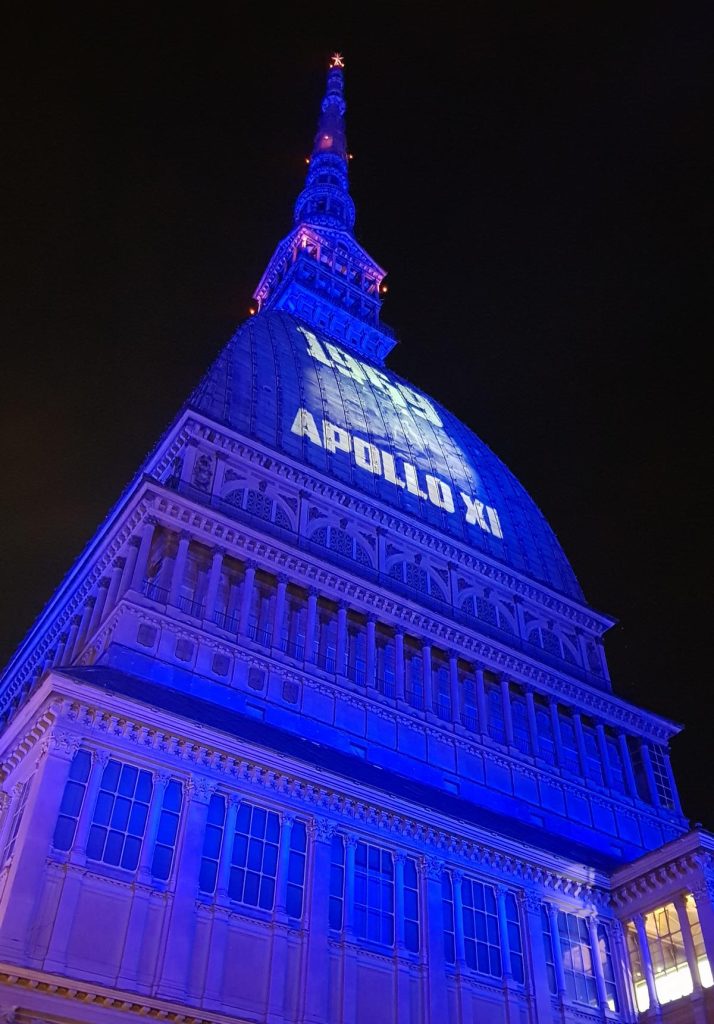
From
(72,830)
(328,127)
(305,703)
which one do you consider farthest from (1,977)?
(328,127)

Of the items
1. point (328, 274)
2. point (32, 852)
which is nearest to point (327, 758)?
point (32, 852)

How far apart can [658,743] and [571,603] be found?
9361 millimetres

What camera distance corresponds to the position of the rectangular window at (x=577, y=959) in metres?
37.7

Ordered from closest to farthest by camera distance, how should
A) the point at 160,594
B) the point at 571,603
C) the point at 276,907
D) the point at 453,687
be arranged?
the point at 276,907 < the point at 160,594 < the point at 453,687 < the point at 571,603

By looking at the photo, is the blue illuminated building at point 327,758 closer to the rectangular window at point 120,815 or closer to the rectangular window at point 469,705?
the rectangular window at point 120,815

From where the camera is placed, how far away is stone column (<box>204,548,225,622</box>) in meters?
43.5

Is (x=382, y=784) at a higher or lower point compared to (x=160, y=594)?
lower

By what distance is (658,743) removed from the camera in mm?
56000

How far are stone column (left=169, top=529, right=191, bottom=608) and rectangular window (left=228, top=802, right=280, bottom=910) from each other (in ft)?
37.7

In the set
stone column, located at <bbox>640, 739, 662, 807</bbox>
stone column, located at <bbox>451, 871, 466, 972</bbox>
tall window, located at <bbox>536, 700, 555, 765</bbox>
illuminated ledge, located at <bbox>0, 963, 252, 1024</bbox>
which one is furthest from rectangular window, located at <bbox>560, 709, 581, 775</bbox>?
illuminated ledge, located at <bbox>0, 963, 252, 1024</bbox>

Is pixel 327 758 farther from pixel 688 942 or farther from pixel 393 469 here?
pixel 393 469

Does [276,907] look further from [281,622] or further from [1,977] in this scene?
[281,622]

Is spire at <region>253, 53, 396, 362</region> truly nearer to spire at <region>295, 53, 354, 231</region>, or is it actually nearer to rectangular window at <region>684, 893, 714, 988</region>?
spire at <region>295, 53, 354, 231</region>

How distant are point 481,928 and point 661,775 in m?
21.7
